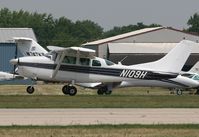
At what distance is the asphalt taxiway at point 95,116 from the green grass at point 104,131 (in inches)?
47.2

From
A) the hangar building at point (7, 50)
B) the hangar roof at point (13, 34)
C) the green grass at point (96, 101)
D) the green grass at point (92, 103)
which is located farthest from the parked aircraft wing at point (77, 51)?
the hangar roof at point (13, 34)

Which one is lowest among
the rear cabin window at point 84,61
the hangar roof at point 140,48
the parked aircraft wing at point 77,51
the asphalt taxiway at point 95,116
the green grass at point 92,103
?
the asphalt taxiway at point 95,116

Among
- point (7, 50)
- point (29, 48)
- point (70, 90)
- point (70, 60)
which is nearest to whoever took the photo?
point (70, 90)

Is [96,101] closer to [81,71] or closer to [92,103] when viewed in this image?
[92,103]

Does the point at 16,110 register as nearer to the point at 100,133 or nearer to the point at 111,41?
the point at 100,133

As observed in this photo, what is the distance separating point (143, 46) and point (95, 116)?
2704 inches

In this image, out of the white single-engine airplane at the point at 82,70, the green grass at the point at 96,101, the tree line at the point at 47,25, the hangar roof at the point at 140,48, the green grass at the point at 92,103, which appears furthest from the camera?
the tree line at the point at 47,25

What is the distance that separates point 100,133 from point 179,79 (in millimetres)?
29504

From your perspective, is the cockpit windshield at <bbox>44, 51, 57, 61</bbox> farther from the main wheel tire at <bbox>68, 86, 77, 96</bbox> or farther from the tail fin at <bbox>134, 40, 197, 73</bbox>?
the tail fin at <bbox>134, 40, 197, 73</bbox>

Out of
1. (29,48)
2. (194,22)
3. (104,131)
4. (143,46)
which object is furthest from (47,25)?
(104,131)

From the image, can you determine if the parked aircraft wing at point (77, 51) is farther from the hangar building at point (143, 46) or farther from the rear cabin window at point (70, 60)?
the hangar building at point (143, 46)

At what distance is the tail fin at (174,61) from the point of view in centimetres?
4272

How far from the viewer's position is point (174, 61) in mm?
43094

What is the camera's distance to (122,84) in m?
42.6
